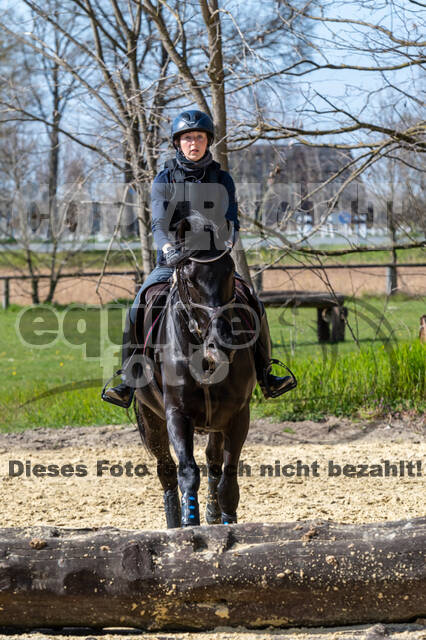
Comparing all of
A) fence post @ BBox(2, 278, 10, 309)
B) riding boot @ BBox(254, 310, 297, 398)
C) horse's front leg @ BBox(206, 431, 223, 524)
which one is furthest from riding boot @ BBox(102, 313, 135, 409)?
fence post @ BBox(2, 278, 10, 309)

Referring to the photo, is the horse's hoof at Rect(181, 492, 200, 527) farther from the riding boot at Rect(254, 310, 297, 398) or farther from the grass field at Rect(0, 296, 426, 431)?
the grass field at Rect(0, 296, 426, 431)

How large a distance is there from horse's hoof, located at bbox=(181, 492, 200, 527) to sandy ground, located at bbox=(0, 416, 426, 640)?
1.82m

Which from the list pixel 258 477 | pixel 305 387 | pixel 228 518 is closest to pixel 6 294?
pixel 305 387

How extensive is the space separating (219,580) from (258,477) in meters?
4.14

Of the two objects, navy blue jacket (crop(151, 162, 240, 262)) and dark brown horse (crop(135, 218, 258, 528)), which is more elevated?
navy blue jacket (crop(151, 162, 240, 262))

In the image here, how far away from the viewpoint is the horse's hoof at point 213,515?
16.6 ft

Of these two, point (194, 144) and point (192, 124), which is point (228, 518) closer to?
point (194, 144)

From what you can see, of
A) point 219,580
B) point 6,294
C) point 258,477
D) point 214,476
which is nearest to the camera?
point 219,580

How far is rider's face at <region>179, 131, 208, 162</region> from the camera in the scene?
4.67 meters

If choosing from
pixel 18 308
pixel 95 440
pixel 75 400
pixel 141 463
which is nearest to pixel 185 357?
pixel 141 463

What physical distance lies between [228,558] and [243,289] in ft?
7.20

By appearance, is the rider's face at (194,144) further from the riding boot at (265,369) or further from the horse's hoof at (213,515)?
the horse's hoof at (213,515)

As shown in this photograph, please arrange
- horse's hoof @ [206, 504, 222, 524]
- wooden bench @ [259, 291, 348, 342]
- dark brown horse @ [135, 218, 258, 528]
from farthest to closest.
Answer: wooden bench @ [259, 291, 348, 342], horse's hoof @ [206, 504, 222, 524], dark brown horse @ [135, 218, 258, 528]

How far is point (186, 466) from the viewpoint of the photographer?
4113mm
